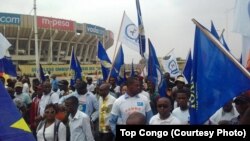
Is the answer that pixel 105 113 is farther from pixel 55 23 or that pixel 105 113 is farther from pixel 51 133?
pixel 55 23

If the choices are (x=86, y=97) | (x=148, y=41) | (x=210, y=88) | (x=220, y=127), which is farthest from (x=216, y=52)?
(x=148, y=41)

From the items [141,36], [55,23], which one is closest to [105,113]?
[141,36]

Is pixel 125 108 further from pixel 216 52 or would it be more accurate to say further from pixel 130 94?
pixel 216 52

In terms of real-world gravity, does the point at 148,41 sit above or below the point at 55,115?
above

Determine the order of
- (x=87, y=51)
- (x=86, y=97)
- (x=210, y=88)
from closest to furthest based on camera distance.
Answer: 1. (x=210, y=88)
2. (x=86, y=97)
3. (x=87, y=51)

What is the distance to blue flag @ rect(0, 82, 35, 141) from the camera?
11.0 feet

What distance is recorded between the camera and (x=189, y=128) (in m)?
2.59

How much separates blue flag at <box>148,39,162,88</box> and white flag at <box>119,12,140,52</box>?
1.09 m

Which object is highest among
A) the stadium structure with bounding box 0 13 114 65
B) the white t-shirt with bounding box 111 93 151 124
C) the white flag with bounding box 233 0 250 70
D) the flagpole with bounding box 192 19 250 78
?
the stadium structure with bounding box 0 13 114 65

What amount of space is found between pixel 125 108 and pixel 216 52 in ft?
6.43

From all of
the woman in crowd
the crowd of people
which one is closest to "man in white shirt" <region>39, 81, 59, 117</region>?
the crowd of people

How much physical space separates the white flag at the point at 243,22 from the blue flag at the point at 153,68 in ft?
13.2

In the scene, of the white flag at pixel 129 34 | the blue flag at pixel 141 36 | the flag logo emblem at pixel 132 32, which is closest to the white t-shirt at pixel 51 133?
the blue flag at pixel 141 36

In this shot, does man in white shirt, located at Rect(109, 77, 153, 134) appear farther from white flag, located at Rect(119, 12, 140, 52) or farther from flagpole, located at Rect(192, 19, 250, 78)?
white flag, located at Rect(119, 12, 140, 52)
